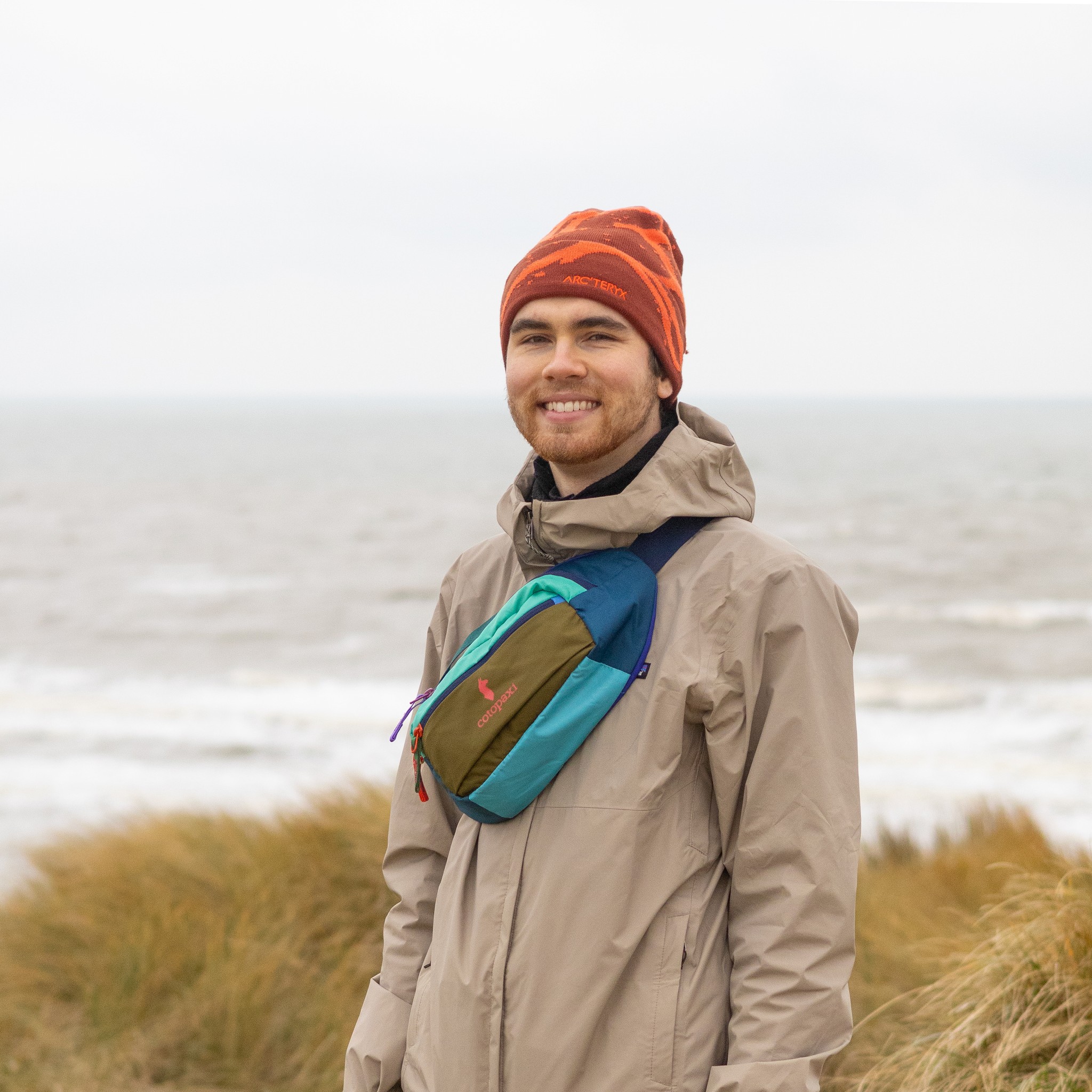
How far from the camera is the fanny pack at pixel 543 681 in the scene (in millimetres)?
1743

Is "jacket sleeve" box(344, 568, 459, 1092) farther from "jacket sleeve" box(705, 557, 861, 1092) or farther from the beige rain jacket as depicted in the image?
"jacket sleeve" box(705, 557, 861, 1092)

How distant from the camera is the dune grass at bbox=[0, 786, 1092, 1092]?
299cm

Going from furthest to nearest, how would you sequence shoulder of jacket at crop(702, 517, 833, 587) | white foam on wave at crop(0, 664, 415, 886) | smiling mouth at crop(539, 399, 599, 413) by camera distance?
white foam on wave at crop(0, 664, 415, 886)
smiling mouth at crop(539, 399, 599, 413)
shoulder of jacket at crop(702, 517, 833, 587)

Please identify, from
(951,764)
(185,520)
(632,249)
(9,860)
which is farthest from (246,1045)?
(185,520)

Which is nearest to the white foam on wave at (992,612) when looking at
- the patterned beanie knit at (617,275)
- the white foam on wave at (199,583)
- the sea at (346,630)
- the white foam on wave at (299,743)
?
the sea at (346,630)

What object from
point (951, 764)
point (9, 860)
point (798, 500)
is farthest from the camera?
point (798, 500)

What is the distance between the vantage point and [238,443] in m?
84.9

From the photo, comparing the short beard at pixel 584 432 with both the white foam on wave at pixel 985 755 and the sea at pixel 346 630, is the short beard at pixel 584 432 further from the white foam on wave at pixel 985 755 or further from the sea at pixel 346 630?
the white foam on wave at pixel 985 755

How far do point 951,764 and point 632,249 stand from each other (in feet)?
33.5

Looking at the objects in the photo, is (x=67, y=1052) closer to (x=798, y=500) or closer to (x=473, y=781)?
(x=473, y=781)

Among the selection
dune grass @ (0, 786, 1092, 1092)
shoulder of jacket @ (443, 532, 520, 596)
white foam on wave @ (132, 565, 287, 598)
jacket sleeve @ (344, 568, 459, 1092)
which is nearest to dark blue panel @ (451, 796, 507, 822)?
jacket sleeve @ (344, 568, 459, 1092)

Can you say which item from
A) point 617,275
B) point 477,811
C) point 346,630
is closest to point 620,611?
point 477,811

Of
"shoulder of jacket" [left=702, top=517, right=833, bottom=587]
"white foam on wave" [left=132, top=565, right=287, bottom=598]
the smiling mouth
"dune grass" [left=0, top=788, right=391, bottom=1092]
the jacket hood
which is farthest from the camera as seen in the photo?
"white foam on wave" [left=132, top=565, right=287, bottom=598]

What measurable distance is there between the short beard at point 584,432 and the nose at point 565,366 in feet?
Result: 0.10
